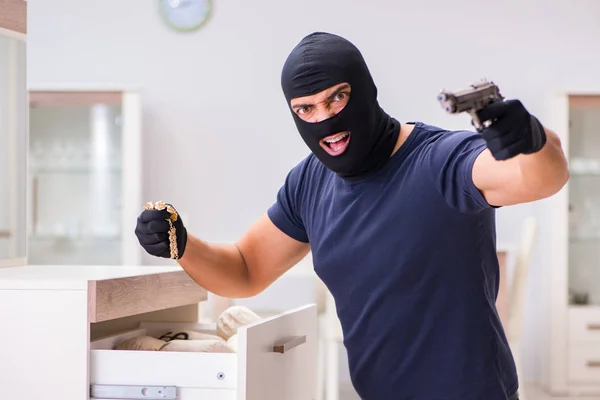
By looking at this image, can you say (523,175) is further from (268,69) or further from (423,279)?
(268,69)

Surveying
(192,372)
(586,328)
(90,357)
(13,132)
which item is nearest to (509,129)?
(192,372)

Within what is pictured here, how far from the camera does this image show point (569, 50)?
15.0 feet

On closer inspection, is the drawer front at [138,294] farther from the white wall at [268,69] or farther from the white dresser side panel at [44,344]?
the white wall at [268,69]

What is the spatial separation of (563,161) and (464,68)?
3560 millimetres

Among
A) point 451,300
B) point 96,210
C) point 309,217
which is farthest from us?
point 96,210

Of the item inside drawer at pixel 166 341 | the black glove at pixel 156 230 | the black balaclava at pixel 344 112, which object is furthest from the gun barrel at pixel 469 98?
the item inside drawer at pixel 166 341

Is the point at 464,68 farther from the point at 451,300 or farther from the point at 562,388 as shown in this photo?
the point at 451,300

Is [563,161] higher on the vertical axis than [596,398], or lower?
higher

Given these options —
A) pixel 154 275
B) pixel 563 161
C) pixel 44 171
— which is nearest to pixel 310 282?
pixel 44 171

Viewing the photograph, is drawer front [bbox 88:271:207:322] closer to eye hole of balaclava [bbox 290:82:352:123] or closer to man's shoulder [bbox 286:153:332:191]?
man's shoulder [bbox 286:153:332:191]

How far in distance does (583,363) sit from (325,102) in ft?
10.8

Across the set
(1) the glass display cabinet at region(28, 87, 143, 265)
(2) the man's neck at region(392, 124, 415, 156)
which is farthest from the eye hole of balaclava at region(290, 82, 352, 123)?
(1) the glass display cabinet at region(28, 87, 143, 265)

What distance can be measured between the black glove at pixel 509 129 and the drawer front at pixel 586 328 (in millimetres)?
3485

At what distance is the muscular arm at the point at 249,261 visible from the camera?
1.57 meters
